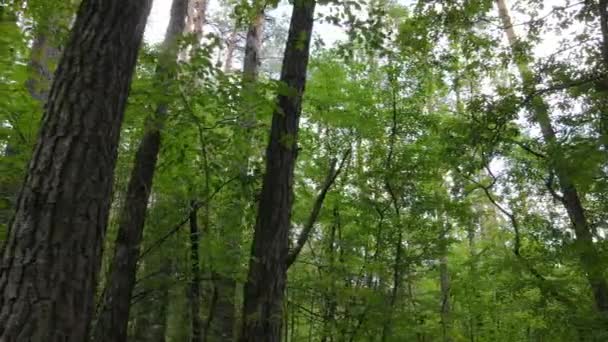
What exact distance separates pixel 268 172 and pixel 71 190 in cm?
206

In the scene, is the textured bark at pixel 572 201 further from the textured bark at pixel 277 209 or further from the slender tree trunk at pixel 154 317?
the slender tree trunk at pixel 154 317

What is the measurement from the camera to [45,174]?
2.42 metres

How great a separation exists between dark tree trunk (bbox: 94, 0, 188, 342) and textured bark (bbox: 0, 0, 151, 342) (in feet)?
5.39

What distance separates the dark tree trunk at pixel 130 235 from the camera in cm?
474

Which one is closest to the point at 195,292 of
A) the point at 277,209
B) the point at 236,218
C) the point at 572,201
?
the point at 236,218

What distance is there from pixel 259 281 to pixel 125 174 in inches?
168

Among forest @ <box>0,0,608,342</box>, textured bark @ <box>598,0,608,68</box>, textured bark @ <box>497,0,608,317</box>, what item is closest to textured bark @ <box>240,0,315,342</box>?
forest @ <box>0,0,608,342</box>

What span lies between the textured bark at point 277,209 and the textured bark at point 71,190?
5.03 feet

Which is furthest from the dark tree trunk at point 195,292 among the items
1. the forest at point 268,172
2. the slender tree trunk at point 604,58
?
the slender tree trunk at point 604,58

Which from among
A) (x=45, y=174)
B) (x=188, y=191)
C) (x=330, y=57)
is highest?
(x=330, y=57)

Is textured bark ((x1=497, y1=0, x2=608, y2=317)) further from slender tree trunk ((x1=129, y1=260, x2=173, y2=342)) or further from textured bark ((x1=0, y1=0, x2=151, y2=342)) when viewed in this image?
slender tree trunk ((x1=129, y1=260, x2=173, y2=342))

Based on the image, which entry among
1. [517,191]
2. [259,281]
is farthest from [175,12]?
[517,191]

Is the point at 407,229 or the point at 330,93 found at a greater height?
A: the point at 330,93

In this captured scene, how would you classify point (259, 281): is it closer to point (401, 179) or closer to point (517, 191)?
point (401, 179)
